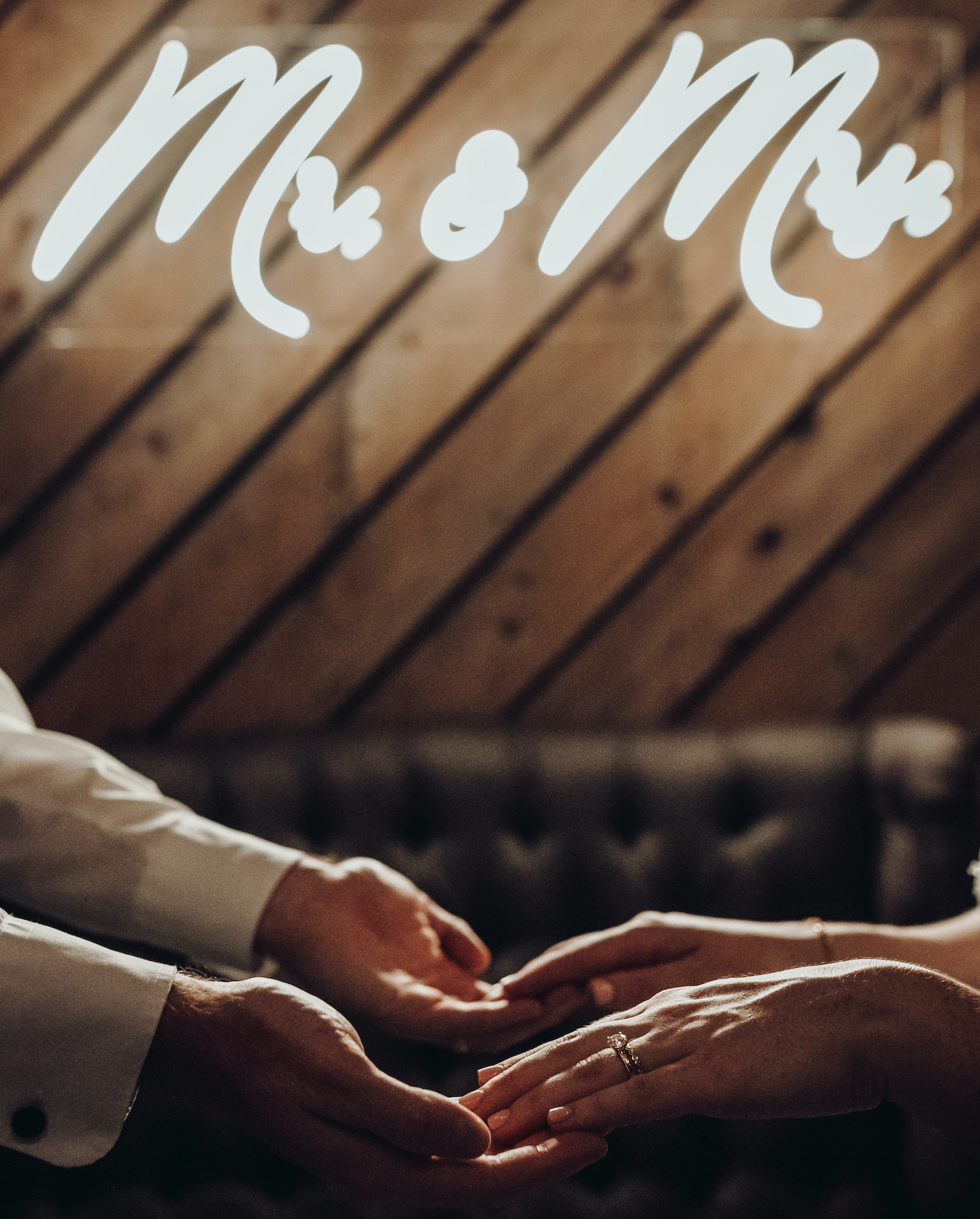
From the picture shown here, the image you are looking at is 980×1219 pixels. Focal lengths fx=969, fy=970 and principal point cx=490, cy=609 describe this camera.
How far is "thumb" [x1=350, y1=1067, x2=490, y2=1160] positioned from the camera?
30.5 inches

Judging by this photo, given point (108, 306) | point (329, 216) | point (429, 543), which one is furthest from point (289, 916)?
point (108, 306)

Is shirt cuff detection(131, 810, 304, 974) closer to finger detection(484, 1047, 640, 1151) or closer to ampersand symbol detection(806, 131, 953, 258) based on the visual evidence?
finger detection(484, 1047, 640, 1151)

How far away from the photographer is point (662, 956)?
108 centimetres

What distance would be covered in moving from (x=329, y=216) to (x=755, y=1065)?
1.37 metres

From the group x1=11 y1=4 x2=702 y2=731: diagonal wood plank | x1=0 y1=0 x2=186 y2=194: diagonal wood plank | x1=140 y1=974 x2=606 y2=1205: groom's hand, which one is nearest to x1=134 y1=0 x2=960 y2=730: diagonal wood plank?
x1=11 y1=4 x2=702 y2=731: diagonal wood plank

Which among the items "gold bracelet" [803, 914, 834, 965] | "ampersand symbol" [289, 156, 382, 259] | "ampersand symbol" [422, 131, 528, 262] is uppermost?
"ampersand symbol" [422, 131, 528, 262]

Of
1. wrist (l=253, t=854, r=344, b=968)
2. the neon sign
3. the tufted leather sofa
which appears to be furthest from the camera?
the neon sign

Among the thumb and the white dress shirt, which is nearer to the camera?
the thumb

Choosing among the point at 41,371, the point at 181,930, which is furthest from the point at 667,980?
the point at 41,371

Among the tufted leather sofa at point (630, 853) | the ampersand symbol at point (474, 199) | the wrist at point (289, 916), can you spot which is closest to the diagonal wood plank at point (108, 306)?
the ampersand symbol at point (474, 199)

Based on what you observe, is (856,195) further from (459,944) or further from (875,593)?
(459,944)

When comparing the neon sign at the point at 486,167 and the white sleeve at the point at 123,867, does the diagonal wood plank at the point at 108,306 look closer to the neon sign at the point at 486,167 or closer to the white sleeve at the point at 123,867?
the neon sign at the point at 486,167

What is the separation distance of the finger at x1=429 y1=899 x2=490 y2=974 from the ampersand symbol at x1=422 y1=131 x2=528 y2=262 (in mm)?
1029

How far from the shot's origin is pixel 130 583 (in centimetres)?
181
